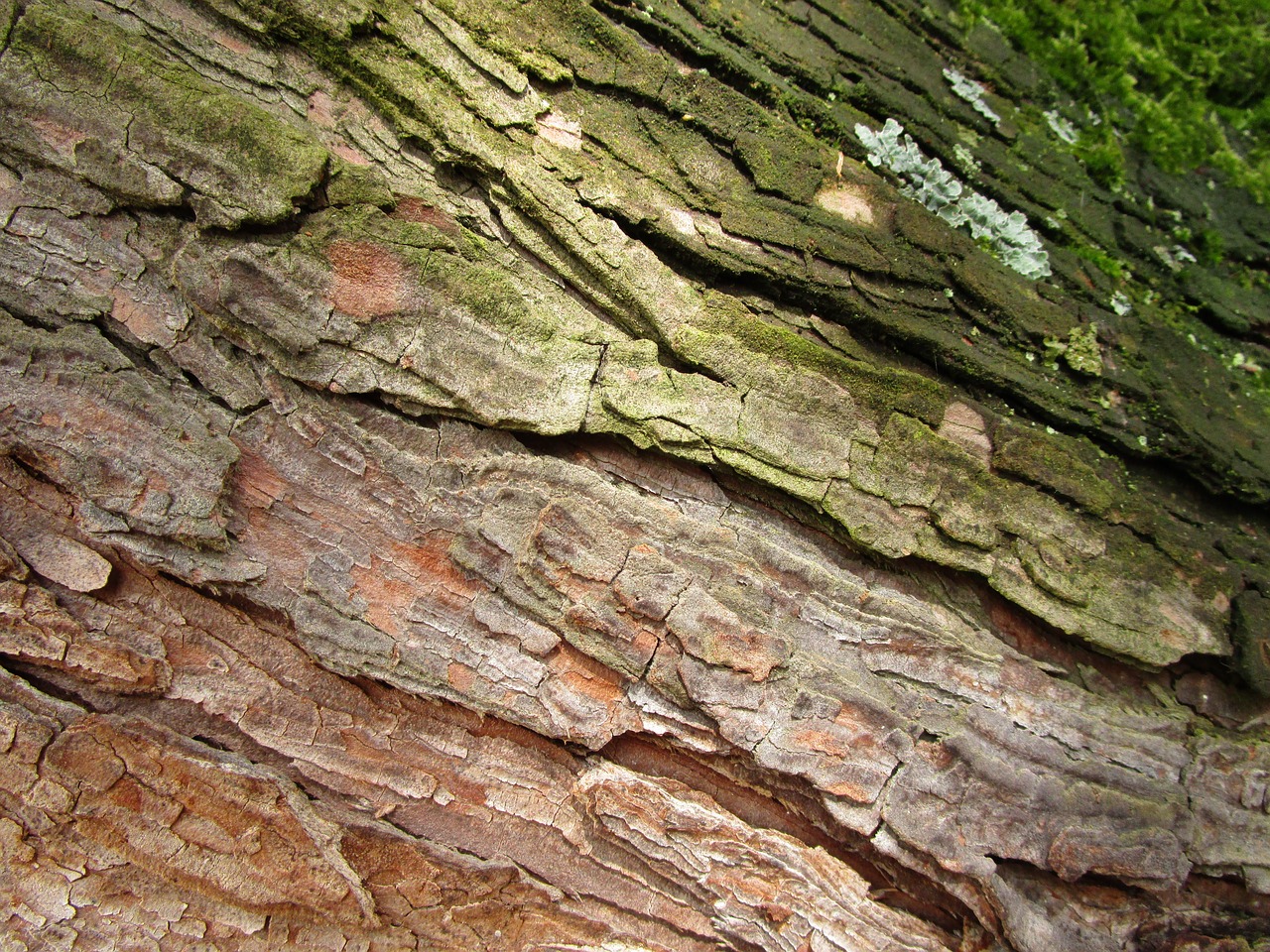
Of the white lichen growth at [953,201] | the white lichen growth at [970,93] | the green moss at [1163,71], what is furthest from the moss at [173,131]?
the green moss at [1163,71]

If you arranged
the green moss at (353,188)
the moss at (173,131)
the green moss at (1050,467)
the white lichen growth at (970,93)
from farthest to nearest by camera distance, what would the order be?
1. the white lichen growth at (970,93)
2. the green moss at (1050,467)
3. the green moss at (353,188)
4. the moss at (173,131)

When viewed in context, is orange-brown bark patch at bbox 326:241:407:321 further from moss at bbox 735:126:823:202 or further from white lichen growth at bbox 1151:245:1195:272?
white lichen growth at bbox 1151:245:1195:272

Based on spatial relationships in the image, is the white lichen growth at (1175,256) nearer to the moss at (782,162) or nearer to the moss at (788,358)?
the moss at (788,358)

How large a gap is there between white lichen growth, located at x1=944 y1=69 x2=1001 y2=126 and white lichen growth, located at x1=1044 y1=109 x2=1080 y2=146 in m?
0.37

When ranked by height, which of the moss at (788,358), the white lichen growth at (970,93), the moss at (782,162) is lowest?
the moss at (788,358)

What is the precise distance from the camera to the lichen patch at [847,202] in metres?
2.98

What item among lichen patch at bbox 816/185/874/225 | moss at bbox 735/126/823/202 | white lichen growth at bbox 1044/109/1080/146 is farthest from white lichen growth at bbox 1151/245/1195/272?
moss at bbox 735/126/823/202

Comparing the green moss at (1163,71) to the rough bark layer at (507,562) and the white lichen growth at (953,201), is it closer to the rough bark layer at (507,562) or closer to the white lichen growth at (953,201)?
the white lichen growth at (953,201)

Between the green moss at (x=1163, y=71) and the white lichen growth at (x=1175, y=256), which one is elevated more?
the green moss at (x=1163, y=71)

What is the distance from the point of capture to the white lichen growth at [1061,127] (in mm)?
3568

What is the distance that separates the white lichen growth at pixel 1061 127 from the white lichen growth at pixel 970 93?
0.37 m

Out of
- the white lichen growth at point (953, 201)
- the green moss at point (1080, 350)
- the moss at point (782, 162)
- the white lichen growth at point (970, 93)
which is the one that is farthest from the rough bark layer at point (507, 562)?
the white lichen growth at point (970, 93)

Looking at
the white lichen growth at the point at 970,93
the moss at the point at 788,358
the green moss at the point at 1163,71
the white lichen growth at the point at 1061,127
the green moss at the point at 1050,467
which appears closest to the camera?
the moss at the point at 788,358

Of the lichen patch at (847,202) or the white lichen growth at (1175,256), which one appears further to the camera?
the white lichen growth at (1175,256)
